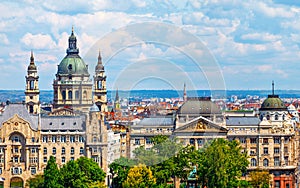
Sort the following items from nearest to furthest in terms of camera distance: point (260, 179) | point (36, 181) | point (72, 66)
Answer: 1. point (36, 181)
2. point (260, 179)
3. point (72, 66)

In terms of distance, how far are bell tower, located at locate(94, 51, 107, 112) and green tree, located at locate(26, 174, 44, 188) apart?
36548mm

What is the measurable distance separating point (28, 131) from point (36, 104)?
27031 millimetres

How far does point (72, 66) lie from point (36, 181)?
4439cm

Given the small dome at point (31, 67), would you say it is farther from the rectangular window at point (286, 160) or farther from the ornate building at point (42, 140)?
the rectangular window at point (286, 160)

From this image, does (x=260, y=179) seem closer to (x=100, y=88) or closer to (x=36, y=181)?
(x=36, y=181)

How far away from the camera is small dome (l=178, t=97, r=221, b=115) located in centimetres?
11856

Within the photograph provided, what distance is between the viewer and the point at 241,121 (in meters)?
120

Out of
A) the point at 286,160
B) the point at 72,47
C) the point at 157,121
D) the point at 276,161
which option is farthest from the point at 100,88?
the point at 286,160

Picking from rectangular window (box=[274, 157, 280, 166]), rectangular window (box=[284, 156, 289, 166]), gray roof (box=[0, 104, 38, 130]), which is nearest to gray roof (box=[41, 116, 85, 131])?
gray roof (box=[0, 104, 38, 130])

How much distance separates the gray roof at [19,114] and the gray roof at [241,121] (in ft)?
85.1

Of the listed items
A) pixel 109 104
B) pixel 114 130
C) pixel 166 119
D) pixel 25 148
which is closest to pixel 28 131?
pixel 25 148

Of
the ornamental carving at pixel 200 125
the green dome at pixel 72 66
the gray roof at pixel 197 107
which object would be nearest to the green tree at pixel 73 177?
the ornamental carving at pixel 200 125

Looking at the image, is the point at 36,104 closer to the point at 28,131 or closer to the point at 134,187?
the point at 28,131

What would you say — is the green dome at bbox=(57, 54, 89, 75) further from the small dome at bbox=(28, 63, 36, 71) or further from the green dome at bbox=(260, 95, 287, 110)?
the green dome at bbox=(260, 95, 287, 110)
